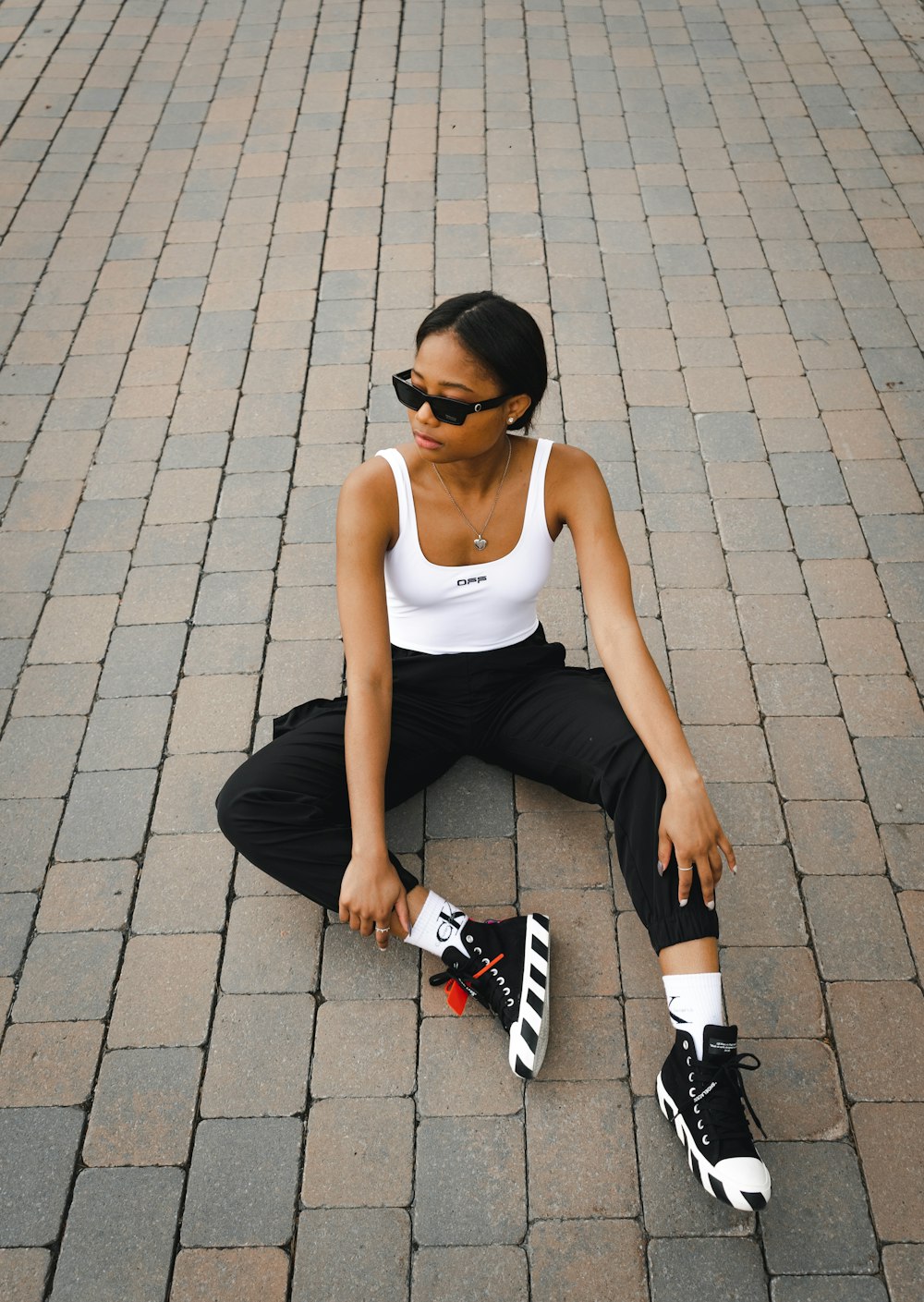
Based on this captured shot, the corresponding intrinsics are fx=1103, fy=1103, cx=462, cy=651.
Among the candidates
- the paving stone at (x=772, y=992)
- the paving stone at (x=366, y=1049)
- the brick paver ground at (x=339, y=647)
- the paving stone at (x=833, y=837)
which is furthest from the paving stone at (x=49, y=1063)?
the paving stone at (x=833, y=837)

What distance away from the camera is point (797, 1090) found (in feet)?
8.80

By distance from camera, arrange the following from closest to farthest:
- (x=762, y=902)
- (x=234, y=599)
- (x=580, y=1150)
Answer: (x=580, y=1150) < (x=762, y=902) < (x=234, y=599)

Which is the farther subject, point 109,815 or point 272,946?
point 109,815

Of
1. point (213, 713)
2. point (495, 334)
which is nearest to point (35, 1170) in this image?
point (213, 713)

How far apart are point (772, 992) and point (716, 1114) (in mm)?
492

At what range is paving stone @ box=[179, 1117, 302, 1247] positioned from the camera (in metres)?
2.48

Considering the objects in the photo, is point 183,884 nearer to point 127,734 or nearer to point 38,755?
point 127,734

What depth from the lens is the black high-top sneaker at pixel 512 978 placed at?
2.67 meters

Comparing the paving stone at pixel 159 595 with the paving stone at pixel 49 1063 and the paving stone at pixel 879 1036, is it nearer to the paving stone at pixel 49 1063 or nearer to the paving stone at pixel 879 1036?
the paving stone at pixel 49 1063

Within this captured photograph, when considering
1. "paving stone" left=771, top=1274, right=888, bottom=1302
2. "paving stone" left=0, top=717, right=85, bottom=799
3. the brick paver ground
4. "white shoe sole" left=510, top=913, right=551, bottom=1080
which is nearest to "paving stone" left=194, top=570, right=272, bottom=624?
the brick paver ground

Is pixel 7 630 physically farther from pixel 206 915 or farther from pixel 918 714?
pixel 918 714

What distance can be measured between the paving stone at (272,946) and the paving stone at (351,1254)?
0.58m

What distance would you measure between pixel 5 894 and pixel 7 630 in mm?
1124

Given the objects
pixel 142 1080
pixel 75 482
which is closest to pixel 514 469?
pixel 142 1080
